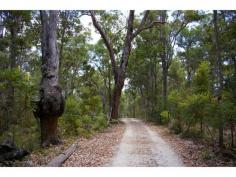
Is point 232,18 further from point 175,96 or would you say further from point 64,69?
point 64,69

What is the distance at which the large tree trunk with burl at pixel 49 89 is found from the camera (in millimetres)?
8742

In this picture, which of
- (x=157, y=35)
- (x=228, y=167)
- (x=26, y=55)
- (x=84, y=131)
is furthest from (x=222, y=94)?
(x=157, y=35)

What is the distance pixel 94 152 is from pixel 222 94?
3393 millimetres

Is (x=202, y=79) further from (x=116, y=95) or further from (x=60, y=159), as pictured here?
(x=116, y=95)

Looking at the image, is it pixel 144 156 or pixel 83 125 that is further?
pixel 83 125

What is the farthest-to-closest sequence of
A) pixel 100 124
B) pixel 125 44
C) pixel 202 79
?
pixel 125 44 → pixel 100 124 → pixel 202 79

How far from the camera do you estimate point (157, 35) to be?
865 inches

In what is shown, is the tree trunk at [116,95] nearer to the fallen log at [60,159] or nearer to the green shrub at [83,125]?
the green shrub at [83,125]

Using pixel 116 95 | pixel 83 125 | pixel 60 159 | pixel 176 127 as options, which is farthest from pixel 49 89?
pixel 116 95

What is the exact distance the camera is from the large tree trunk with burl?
8.74m

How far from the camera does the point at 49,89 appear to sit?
28.9 ft
